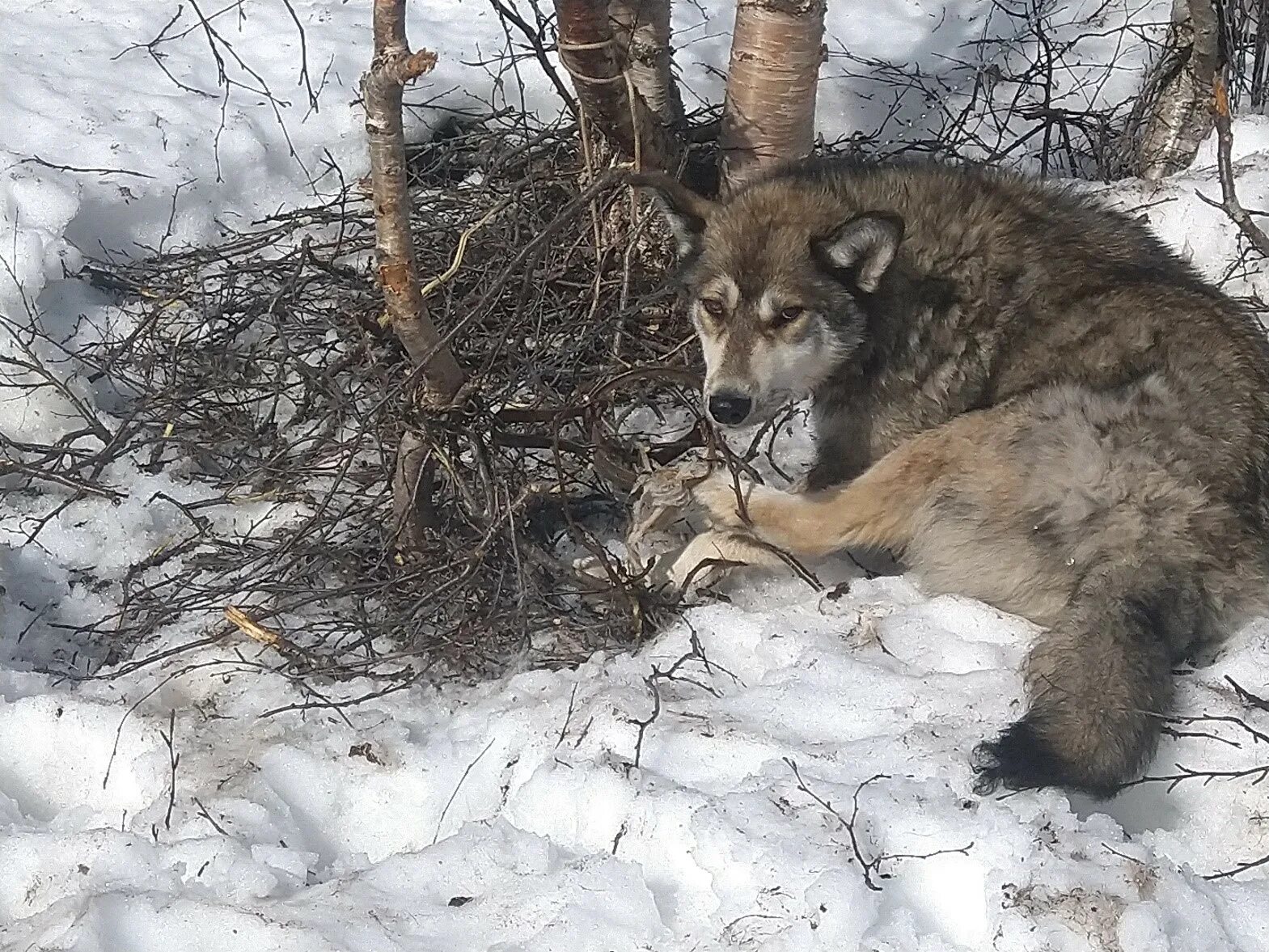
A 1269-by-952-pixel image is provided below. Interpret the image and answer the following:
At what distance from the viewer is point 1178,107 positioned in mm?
5191

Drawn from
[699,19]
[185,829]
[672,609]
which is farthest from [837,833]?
[699,19]

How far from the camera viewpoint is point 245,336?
480cm

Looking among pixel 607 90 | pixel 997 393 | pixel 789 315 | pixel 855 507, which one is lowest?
pixel 855 507

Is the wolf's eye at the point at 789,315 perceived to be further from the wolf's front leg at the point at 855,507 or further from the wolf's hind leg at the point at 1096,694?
the wolf's hind leg at the point at 1096,694

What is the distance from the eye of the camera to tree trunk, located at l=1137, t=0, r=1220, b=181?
507cm

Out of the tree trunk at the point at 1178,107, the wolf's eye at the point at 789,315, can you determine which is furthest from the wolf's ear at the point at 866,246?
the tree trunk at the point at 1178,107

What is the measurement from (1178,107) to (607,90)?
2.57 metres

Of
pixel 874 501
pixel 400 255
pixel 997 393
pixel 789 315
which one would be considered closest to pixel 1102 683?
pixel 874 501

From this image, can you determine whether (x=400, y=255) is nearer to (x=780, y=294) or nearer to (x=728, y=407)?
(x=728, y=407)

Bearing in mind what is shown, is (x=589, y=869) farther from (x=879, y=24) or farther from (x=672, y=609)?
(x=879, y=24)

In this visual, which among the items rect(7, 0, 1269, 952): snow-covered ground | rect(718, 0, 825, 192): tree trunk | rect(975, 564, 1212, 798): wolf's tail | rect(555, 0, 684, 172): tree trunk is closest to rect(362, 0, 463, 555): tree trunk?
rect(7, 0, 1269, 952): snow-covered ground

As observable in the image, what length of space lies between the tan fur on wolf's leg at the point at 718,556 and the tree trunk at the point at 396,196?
0.92 meters

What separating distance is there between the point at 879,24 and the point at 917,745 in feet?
16.0

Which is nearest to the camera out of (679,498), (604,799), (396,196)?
(604,799)
